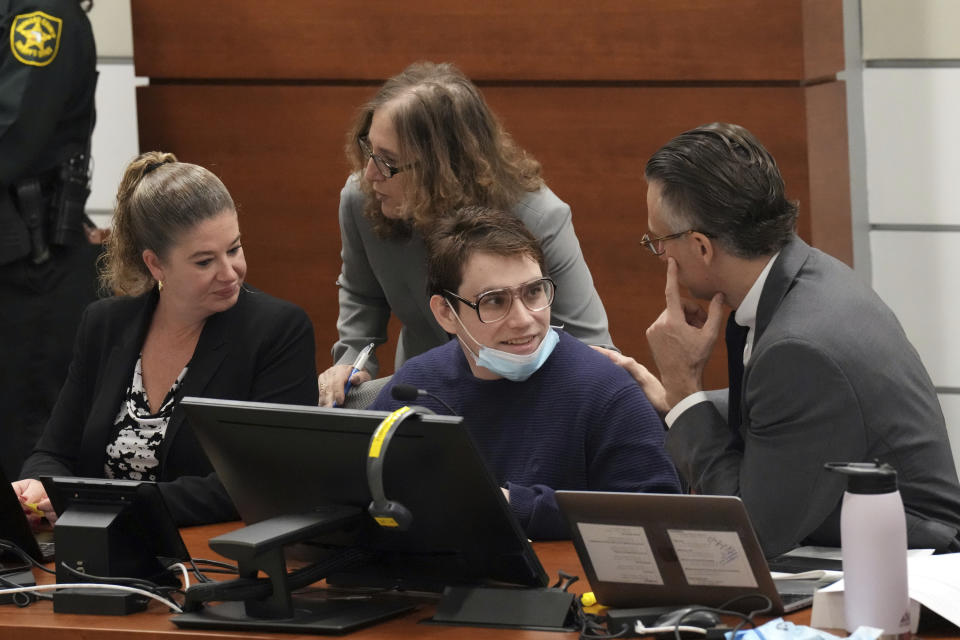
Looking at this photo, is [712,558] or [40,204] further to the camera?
[40,204]

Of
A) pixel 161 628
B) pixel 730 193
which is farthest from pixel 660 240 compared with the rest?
pixel 161 628

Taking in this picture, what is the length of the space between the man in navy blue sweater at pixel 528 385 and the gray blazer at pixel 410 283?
645mm

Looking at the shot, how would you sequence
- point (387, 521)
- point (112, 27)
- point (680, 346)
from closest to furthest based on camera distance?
1. point (387, 521)
2. point (680, 346)
3. point (112, 27)

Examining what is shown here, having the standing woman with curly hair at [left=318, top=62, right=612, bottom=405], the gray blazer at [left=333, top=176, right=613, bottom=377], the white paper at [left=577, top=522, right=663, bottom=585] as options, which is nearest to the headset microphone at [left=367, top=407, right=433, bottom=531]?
the white paper at [left=577, top=522, right=663, bottom=585]

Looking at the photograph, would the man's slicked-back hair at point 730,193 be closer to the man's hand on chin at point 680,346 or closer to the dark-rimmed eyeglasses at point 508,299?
the man's hand on chin at point 680,346

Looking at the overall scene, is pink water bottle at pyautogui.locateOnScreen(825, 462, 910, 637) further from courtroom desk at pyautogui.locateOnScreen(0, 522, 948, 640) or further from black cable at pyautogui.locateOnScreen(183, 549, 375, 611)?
black cable at pyautogui.locateOnScreen(183, 549, 375, 611)

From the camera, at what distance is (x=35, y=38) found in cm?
387

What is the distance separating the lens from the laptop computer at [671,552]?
1.74 meters

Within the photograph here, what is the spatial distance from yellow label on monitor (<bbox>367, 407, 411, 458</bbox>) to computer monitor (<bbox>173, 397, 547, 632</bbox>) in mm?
17

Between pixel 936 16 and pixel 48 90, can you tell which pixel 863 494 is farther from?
pixel 48 90

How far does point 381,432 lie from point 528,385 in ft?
2.12

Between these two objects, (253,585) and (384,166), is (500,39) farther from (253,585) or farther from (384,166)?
(253,585)

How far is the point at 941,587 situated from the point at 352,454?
75cm

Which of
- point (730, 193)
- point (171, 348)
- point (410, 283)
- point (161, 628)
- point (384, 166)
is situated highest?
point (384, 166)
